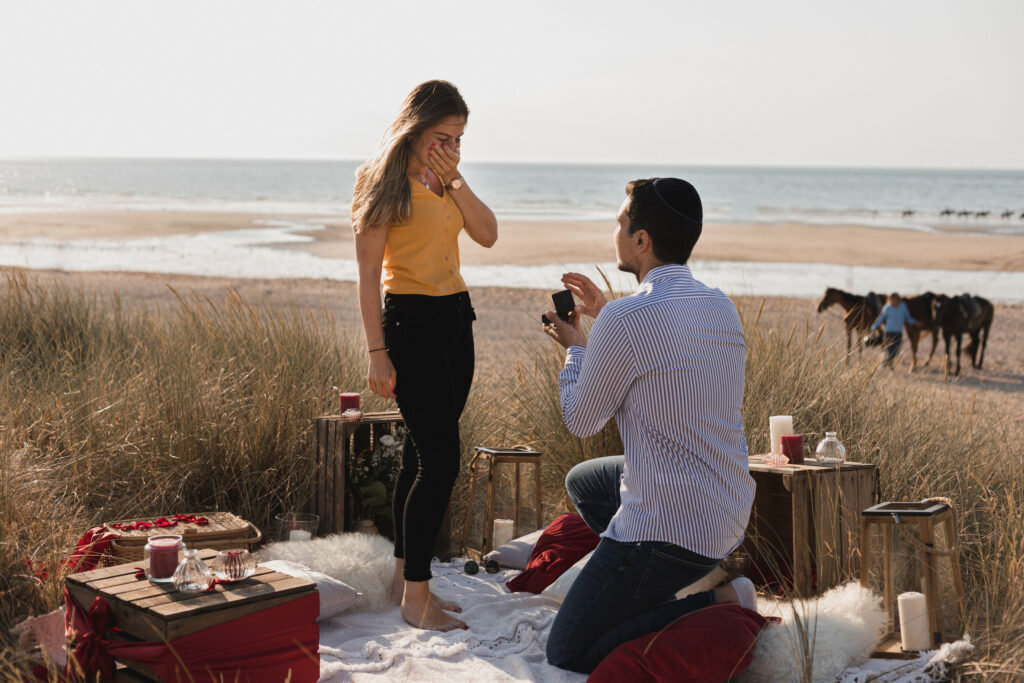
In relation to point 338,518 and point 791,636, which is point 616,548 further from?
point 338,518

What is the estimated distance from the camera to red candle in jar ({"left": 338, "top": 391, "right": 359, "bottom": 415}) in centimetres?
410

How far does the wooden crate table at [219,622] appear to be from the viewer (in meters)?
2.46

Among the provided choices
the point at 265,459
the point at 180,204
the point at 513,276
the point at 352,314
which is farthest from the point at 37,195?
the point at 265,459

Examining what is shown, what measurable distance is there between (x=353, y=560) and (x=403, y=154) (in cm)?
149

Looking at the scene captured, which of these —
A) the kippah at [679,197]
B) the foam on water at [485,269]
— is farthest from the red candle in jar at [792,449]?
the foam on water at [485,269]

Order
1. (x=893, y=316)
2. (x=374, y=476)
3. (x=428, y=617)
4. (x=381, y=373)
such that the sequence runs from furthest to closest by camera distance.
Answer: (x=893, y=316), (x=374, y=476), (x=428, y=617), (x=381, y=373)

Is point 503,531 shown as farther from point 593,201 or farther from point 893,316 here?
point 593,201

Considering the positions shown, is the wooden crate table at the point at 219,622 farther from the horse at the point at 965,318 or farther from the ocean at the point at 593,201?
the ocean at the point at 593,201

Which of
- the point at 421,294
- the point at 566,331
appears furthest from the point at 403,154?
the point at 566,331

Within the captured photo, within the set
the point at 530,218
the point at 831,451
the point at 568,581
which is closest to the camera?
the point at 568,581

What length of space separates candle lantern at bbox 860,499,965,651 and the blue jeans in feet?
1.83

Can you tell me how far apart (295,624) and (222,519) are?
3.60ft

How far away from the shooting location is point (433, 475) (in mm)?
3252

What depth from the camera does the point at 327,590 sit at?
3.29 metres
